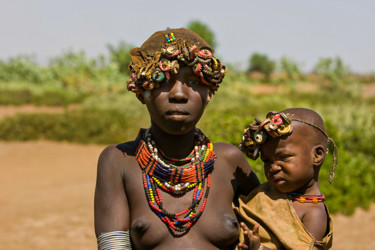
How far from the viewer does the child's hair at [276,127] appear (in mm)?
2227

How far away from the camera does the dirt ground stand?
7.72 metres

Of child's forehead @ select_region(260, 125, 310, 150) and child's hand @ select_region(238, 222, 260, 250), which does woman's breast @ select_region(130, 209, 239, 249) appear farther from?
child's forehead @ select_region(260, 125, 310, 150)

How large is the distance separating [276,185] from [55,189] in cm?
942

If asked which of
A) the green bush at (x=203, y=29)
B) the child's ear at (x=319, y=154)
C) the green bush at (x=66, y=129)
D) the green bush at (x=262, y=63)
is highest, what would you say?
the green bush at (x=262, y=63)

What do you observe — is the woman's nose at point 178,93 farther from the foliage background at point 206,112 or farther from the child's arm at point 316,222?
the foliage background at point 206,112

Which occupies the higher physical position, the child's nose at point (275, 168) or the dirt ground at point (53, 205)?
the dirt ground at point (53, 205)

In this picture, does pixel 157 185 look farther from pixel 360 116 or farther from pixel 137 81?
pixel 360 116

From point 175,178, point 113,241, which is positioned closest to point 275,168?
point 175,178

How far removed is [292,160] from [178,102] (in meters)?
0.65

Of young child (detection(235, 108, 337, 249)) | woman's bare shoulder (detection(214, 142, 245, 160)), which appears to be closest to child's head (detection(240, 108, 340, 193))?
young child (detection(235, 108, 337, 249))

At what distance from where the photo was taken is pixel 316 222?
7.44 feet

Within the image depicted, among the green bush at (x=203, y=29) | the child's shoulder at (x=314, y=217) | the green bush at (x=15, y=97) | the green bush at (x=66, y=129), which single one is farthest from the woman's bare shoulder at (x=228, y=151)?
the green bush at (x=203, y=29)

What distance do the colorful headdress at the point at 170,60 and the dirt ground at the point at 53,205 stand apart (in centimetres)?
578

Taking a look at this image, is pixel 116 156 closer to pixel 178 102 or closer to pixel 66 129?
pixel 178 102
